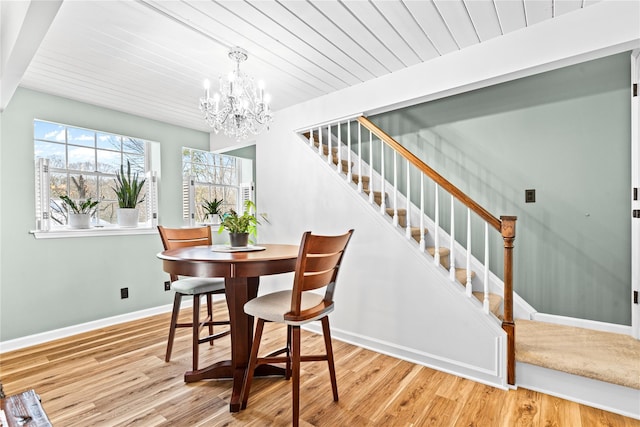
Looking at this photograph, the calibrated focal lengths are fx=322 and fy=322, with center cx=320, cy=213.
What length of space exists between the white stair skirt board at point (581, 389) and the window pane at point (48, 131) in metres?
4.28

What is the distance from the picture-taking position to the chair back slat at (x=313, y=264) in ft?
5.28

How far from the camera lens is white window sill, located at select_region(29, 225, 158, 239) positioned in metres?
2.91

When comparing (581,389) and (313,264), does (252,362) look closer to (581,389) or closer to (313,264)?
(313,264)

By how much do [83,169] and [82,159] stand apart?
0.34 ft

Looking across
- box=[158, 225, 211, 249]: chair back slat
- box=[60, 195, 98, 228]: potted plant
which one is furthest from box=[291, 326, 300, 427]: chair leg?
box=[60, 195, 98, 228]: potted plant

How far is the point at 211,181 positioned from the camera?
4453 millimetres

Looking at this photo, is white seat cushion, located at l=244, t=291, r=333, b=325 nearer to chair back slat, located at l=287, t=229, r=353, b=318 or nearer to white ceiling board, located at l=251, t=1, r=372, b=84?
chair back slat, located at l=287, t=229, r=353, b=318

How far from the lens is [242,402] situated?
1838mm

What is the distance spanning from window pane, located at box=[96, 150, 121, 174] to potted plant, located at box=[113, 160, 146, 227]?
0.18ft

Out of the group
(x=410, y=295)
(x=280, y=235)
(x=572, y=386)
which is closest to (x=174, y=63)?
(x=280, y=235)

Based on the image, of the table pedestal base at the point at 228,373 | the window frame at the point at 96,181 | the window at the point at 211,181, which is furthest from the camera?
the window at the point at 211,181

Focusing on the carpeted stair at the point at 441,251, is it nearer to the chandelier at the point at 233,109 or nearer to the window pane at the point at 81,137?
the chandelier at the point at 233,109

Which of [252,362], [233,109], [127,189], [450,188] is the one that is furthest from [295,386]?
[127,189]

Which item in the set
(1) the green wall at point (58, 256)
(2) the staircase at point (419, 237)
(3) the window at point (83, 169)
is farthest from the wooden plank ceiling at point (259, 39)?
(2) the staircase at point (419, 237)
